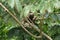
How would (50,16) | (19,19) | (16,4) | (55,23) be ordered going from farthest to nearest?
(55,23) → (50,16) → (19,19) → (16,4)

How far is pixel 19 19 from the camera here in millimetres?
1687

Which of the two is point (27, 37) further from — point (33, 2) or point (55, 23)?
point (33, 2)

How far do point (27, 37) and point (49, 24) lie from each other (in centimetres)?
27

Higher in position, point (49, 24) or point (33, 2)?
point (33, 2)

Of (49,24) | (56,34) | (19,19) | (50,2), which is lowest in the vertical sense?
(56,34)

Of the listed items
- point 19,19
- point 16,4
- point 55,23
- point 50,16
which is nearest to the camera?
point 16,4

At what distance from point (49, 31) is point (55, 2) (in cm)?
73

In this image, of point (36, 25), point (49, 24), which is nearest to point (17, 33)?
point (36, 25)

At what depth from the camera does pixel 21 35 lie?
2.09 meters

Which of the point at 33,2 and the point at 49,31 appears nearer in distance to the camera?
the point at 33,2

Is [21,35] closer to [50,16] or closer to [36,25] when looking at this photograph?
[36,25]

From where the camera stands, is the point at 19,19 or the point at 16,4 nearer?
the point at 16,4

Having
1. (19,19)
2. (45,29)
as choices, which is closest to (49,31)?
(45,29)

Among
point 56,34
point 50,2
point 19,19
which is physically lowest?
point 56,34
